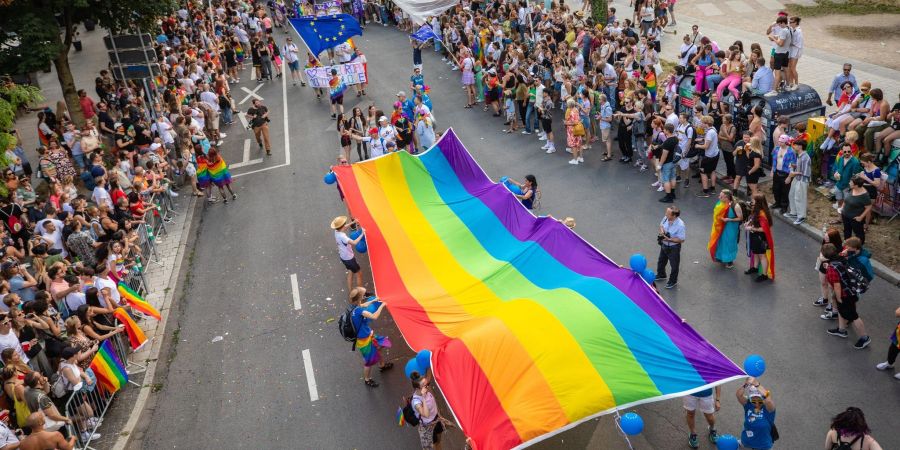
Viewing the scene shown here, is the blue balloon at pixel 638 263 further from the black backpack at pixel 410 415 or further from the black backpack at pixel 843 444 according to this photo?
the black backpack at pixel 410 415

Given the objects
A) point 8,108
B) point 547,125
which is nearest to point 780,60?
point 547,125

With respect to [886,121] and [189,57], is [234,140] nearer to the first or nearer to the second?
[189,57]

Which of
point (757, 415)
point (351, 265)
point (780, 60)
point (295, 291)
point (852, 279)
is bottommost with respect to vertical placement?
point (295, 291)

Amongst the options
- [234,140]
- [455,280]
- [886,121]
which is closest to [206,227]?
[234,140]

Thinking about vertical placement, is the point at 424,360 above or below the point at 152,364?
above

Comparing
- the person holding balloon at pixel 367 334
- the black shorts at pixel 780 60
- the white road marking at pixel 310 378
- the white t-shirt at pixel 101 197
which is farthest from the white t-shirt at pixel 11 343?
the black shorts at pixel 780 60

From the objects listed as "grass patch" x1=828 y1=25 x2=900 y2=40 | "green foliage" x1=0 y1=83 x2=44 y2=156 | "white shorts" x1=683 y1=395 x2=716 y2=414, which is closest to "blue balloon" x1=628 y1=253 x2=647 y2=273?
"white shorts" x1=683 y1=395 x2=716 y2=414

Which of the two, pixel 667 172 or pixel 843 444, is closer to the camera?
pixel 843 444

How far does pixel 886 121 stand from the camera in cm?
1380

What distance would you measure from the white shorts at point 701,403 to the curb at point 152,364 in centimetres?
804

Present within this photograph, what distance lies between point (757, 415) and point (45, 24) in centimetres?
1909

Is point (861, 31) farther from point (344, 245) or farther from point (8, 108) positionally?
point (8, 108)

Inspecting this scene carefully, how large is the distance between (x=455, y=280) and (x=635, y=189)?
6.87 m

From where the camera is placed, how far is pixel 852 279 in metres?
10.3
